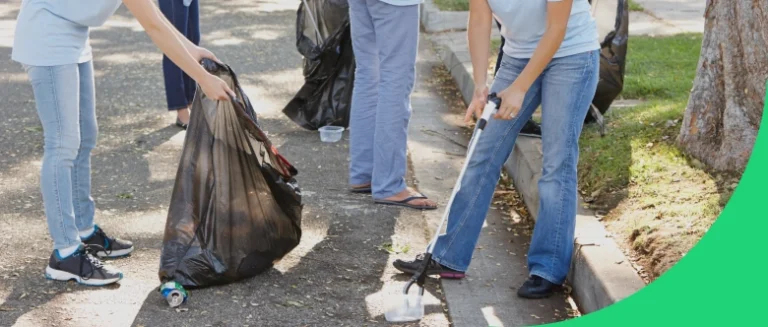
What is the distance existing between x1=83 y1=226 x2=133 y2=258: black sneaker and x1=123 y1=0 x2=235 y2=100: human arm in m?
0.99

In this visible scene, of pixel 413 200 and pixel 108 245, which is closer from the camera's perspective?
pixel 108 245

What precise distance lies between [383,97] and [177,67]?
1927 mm

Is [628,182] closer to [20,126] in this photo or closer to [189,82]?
[189,82]

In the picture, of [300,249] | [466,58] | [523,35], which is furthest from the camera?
[466,58]

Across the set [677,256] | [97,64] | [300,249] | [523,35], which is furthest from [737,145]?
[97,64]

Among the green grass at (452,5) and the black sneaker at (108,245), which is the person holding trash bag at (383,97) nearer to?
the black sneaker at (108,245)

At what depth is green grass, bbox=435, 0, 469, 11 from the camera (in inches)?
444

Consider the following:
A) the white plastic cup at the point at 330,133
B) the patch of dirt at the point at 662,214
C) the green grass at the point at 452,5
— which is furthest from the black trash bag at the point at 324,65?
the green grass at the point at 452,5

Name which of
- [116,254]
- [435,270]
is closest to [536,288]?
[435,270]

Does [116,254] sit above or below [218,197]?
below

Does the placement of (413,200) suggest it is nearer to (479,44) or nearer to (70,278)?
(479,44)

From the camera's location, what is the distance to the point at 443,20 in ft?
35.5

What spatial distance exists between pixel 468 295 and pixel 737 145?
168cm

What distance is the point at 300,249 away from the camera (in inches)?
187
